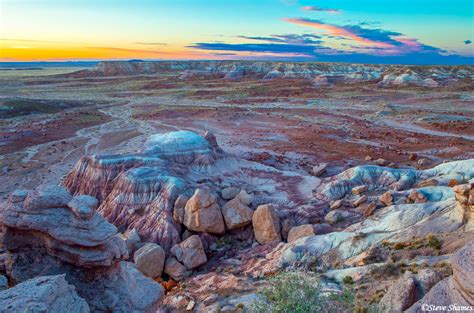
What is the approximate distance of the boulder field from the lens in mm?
9969

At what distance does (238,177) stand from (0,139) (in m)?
26.8

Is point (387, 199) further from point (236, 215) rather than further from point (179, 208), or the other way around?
point (179, 208)

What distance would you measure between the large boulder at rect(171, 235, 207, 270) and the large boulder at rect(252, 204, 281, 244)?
2.23m

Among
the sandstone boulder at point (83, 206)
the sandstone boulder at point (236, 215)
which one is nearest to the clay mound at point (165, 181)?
the sandstone boulder at point (236, 215)

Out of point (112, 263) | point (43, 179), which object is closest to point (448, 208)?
point (112, 263)

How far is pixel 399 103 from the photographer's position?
61906mm

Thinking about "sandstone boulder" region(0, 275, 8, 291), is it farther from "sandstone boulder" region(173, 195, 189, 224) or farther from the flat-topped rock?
"sandstone boulder" region(173, 195, 189, 224)

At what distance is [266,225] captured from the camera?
627 inches

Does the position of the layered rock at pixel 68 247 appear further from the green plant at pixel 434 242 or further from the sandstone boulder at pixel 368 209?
the sandstone boulder at pixel 368 209

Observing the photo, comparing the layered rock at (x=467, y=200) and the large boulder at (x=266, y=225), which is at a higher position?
the layered rock at (x=467, y=200)

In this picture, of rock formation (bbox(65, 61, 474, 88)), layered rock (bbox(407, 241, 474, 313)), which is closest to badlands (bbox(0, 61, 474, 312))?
layered rock (bbox(407, 241, 474, 313))

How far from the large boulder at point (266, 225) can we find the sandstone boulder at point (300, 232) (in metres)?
0.63

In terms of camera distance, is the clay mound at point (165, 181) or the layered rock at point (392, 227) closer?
the layered rock at point (392, 227)

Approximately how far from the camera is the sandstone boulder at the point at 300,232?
1480cm
